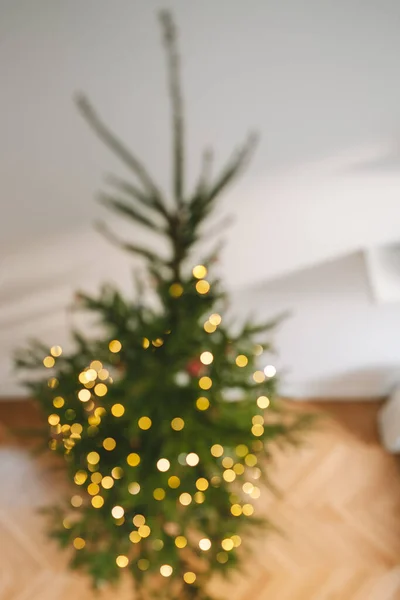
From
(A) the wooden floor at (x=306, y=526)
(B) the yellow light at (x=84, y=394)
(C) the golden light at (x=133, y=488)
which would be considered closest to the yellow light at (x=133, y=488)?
(C) the golden light at (x=133, y=488)

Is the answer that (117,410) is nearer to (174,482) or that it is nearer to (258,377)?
(174,482)

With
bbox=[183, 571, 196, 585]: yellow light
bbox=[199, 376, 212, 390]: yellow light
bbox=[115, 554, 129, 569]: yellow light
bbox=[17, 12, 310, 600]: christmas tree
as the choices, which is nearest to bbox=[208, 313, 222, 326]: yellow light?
Answer: bbox=[17, 12, 310, 600]: christmas tree

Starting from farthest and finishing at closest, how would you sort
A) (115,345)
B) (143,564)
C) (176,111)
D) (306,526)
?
(306,526) → (143,564) → (115,345) → (176,111)

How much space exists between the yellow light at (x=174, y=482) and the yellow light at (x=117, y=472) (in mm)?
107

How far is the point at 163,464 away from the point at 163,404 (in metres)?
0.14

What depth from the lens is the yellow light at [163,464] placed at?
1111 millimetres

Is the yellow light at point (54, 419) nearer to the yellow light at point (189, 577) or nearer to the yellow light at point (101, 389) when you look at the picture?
the yellow light at point (101, 389)

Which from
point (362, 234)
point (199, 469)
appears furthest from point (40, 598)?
point (362, 234)

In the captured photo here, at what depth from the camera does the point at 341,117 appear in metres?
1.11

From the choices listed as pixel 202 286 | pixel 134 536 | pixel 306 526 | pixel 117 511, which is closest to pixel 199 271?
pixel 202 286

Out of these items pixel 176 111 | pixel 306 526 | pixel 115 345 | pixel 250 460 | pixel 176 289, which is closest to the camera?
pixel 176 111

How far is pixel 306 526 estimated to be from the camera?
1.79 metres

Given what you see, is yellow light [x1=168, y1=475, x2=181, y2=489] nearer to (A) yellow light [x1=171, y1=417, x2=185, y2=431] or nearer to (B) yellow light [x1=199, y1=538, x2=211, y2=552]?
(A) yellow light [x1=171, y1=417, x2=185, y2=431]

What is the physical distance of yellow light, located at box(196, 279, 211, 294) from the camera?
100 cm
